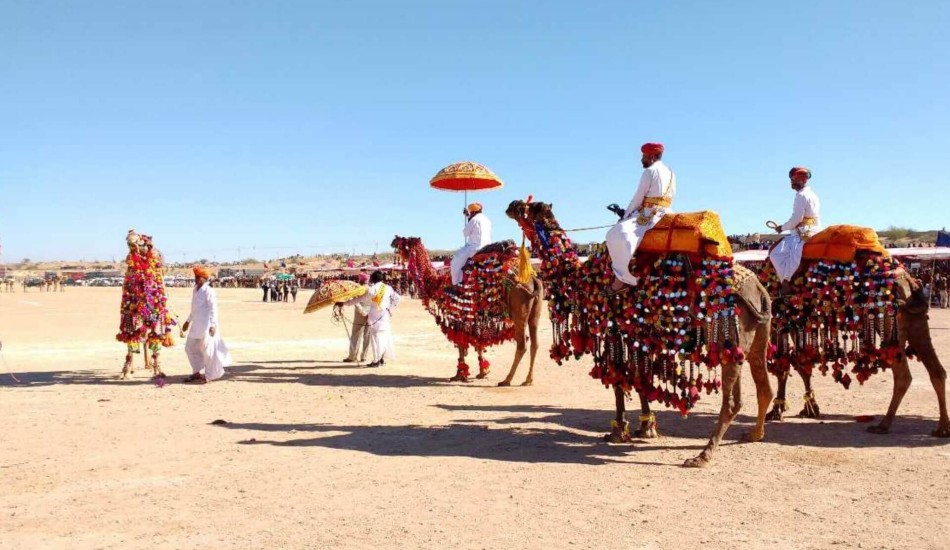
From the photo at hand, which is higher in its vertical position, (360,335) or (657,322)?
(657,322)

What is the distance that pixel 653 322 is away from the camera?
6.85m

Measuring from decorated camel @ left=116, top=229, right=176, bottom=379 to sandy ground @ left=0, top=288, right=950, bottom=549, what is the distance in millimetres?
1265

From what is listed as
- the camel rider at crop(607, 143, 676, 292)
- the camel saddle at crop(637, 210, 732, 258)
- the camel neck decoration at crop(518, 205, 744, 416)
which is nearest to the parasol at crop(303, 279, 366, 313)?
the camel neck decoration at crop(518, 205, 744, 416)

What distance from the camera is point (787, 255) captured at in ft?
27.6

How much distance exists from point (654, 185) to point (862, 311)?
9.72 feet

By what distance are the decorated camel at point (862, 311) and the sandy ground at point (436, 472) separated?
30.7 inches

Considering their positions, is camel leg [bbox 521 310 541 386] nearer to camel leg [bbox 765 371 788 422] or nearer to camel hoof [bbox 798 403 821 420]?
camel leg [bbox 765 371 788 422]

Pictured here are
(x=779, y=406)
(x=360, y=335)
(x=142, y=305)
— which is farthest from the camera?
(x=360, y=335)

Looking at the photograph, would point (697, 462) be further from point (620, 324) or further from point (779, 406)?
point (779, 406)

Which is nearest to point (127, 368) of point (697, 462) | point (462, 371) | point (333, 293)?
point (333, 293)

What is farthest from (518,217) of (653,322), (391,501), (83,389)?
(83,389)

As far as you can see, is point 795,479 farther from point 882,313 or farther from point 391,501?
point 391,501

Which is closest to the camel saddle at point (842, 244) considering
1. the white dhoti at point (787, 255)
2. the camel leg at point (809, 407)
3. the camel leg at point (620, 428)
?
the white dhoti at point (787, 255)

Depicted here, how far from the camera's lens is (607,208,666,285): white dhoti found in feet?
22.6
